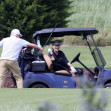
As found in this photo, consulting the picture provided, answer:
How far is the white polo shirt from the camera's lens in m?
8.47

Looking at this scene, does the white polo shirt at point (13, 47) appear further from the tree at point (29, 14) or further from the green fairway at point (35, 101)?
the tree at point (29, 14)

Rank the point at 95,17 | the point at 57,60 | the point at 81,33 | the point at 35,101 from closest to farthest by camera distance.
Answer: the point at 35,101 → the point at 57,60 → the point at 81,33 → the point at 95,17

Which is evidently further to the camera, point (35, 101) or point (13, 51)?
point (13, 51)

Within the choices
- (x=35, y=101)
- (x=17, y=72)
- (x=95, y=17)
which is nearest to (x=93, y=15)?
(x=95, y=17)

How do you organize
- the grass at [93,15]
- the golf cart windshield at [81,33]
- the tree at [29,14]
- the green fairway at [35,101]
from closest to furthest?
1. the green fairway at [35,101]
2. the golf cart windshield at [81,33]
3. the tree at [29,14]
4. the grass at [93,15]

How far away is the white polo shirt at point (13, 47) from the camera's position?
8.47m

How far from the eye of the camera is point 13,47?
8.48 metres

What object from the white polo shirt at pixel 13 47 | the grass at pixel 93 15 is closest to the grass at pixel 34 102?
the white polo shirt at pixel 13 47

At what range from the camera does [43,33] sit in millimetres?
9164

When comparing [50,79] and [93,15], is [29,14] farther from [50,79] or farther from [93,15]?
[93,15]

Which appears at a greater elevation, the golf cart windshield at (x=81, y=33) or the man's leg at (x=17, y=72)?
the golf cart windshield at (x=81, y=33)

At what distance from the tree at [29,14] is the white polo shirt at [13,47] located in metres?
10.6

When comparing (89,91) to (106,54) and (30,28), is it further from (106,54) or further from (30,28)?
(106,54)

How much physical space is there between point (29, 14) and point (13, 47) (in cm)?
1123
